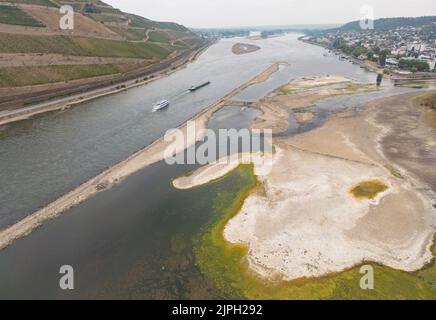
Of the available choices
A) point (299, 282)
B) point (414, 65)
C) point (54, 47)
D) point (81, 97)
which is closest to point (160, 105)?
point (81, 97)

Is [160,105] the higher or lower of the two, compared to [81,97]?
lower

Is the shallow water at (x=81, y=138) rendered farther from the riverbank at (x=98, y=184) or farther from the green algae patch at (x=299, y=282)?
the green algae patch at (x=299, y=282)

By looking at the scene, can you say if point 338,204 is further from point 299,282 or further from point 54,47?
point 54,47

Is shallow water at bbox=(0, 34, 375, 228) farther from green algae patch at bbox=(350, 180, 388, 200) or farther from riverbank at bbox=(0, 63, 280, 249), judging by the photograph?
green algae patch at bbox=(350, 180, 388, 200)

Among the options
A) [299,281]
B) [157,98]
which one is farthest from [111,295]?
[157,98]

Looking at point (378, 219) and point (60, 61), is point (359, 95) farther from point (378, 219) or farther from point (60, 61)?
point (60, 61)
